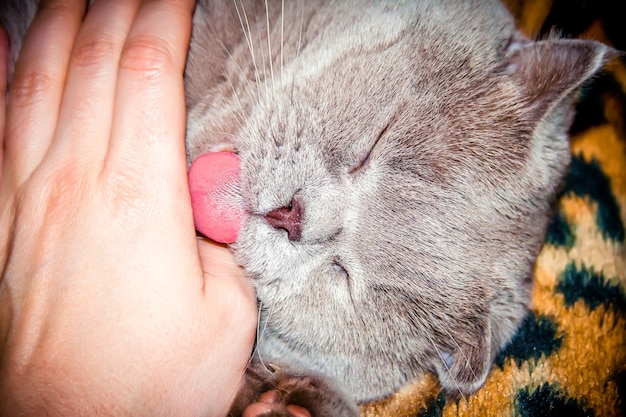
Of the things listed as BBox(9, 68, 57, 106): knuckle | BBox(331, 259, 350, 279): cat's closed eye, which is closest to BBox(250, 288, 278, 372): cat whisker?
BBox(331, 259, 350, 279): cat's closed eye

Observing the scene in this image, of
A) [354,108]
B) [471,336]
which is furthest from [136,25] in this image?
[471,336]

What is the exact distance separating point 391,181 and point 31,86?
89 centimetres

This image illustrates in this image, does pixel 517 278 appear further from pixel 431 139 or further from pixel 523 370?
pixel 431 139

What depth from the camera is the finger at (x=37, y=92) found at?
1189mm

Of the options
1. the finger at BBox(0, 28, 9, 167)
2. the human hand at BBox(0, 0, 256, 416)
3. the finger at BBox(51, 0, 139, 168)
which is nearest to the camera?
the human hand at BBox(0, 0, 256, 416)

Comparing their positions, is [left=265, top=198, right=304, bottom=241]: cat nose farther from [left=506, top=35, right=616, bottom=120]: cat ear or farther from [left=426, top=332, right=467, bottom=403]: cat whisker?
[left=506, top=35, right=616, bottom=120]: cat ear

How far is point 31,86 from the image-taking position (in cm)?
121

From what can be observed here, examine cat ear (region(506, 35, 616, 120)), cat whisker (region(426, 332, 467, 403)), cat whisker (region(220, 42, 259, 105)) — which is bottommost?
cat whisker (region(426, 332, 467, 403))

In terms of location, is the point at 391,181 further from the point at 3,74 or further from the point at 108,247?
the point at 3,74

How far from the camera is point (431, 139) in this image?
3.63 feet

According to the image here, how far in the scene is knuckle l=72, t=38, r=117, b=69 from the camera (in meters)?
1.21

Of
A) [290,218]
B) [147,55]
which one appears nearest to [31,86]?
[147,55]

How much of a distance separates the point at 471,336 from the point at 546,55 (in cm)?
68

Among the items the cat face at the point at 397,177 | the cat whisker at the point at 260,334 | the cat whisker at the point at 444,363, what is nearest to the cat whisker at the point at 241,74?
the cat face at the point at 397,177
